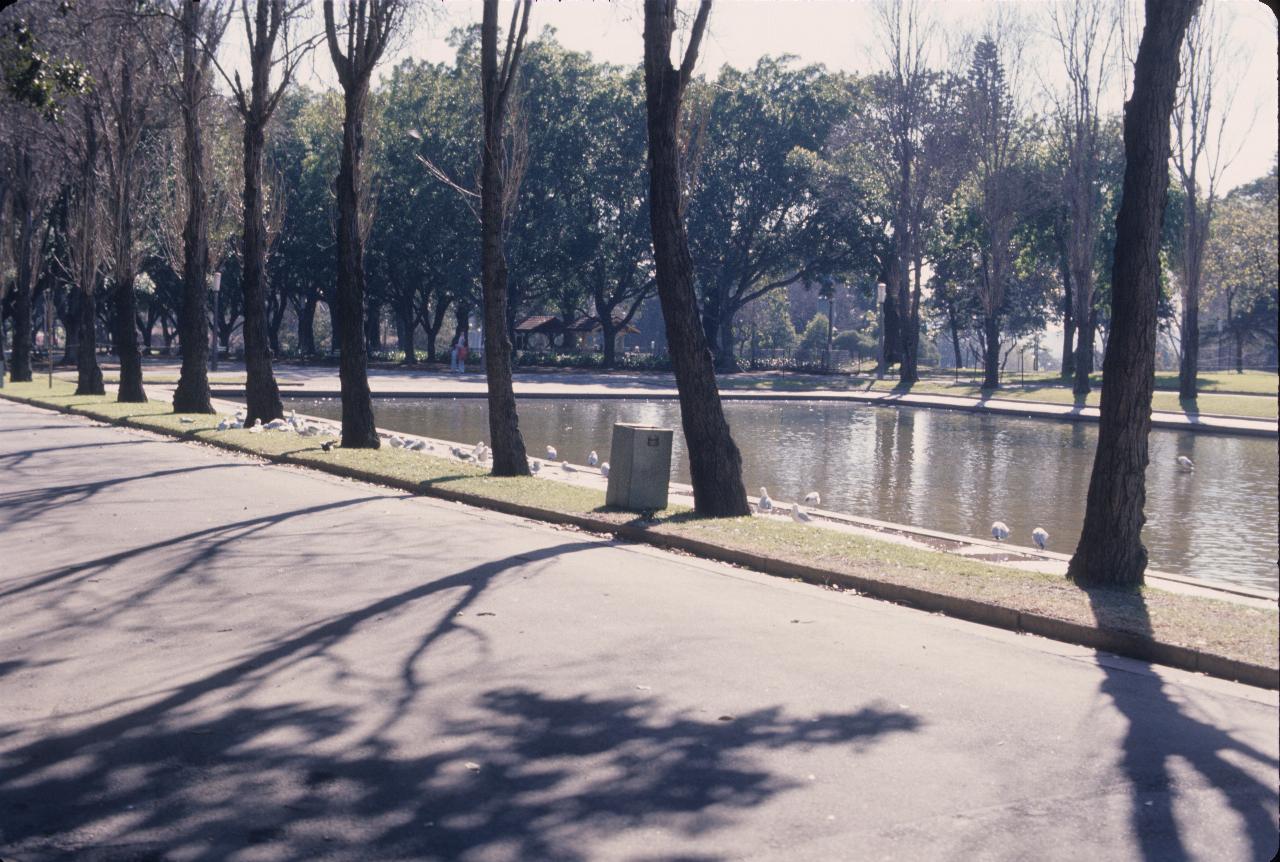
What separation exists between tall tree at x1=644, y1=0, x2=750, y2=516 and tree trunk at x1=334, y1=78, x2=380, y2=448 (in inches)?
312

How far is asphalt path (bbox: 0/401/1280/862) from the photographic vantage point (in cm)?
482

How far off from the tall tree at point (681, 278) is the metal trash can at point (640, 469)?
1.12 feet

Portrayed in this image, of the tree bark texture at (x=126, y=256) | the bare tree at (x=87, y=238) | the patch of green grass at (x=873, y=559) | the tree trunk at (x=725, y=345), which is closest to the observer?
the patch of green grass at (x=873, y=559)

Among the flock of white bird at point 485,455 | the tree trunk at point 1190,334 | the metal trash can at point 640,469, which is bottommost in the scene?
the flock of white bird at point 485,455

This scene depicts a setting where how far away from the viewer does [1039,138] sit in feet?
204

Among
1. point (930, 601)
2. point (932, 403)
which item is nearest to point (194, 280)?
point (930, 601)

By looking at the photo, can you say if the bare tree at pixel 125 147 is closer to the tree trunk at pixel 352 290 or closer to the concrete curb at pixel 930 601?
the tree trunk at pixel 352 290

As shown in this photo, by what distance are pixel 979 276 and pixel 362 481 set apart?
4265cm

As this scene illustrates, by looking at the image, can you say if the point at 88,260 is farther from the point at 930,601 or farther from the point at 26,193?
the point at 930,601

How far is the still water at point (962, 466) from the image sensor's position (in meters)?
14.7

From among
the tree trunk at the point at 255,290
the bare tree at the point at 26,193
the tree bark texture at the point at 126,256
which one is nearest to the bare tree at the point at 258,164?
the tree trunk at the point at 255,290

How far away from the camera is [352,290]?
2050 centimetres

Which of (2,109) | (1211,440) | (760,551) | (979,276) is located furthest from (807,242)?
(760,551)

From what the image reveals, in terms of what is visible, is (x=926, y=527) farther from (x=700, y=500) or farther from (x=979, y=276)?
(x=979, y=276)
